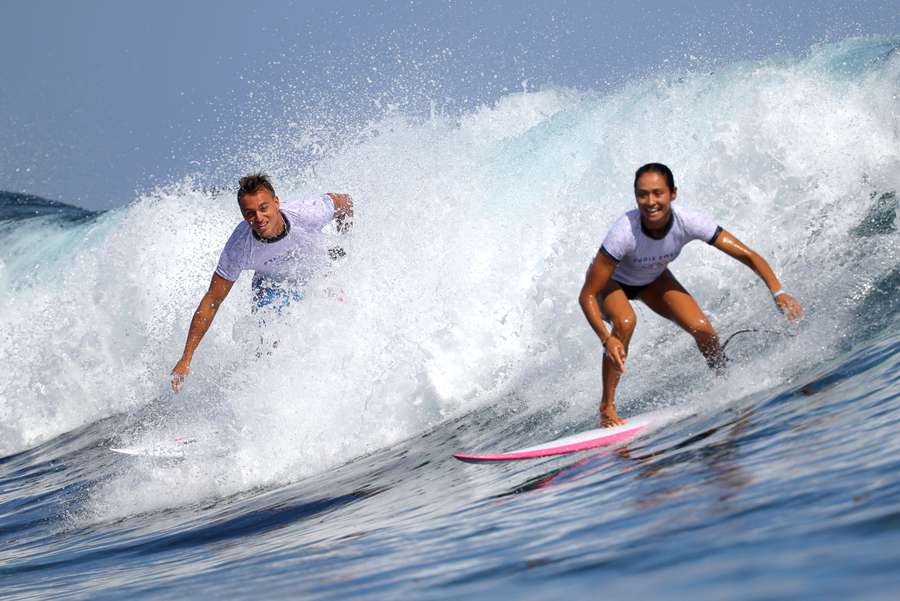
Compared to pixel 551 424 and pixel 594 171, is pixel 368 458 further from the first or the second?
pixel 594 171

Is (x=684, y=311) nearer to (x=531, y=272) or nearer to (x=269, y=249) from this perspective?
(x=269, y=249)

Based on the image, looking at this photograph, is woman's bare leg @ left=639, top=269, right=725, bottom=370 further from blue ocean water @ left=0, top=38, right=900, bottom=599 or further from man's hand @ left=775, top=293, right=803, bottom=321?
man's hand @ left=775, top=293, right=803, bottom=321

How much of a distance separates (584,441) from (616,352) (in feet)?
1.69

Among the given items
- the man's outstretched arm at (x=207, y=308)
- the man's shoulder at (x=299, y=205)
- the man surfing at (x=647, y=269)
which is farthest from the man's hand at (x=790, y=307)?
the man's outstretched arm at (x=207, y=308)

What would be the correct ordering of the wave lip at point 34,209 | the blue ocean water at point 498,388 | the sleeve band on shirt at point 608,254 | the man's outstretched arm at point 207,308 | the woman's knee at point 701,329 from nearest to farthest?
1. the blue ocean water at point 498,388
2. the sleeve band on shirt at point 608,254
3. the woman's knee at point 701,329
4. the man's outstretched arm at point 207,308
5. the wave lip at point 34,209

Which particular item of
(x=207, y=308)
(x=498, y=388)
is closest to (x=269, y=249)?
(x=207, y=308)

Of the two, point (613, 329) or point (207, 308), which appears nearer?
point (613, 329)

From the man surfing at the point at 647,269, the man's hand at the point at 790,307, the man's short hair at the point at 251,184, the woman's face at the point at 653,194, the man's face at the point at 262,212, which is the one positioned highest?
the man's short hair at the point at 251,184

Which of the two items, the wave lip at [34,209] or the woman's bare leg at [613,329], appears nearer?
the woman's bare leg at [613,329]

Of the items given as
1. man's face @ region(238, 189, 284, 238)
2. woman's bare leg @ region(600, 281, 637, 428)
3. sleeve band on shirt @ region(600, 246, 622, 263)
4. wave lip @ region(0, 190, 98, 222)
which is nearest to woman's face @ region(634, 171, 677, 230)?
sleeve band on shirt @ region(600, 246, 622, 263)

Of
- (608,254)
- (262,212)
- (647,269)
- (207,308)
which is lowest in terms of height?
(647,269)

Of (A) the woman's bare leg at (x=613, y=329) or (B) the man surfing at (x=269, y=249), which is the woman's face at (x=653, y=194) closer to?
(A) the woman's bare leg at (x=613, y=329)

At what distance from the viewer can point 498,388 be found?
9.41 metres

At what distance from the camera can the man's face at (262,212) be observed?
7.42 m
